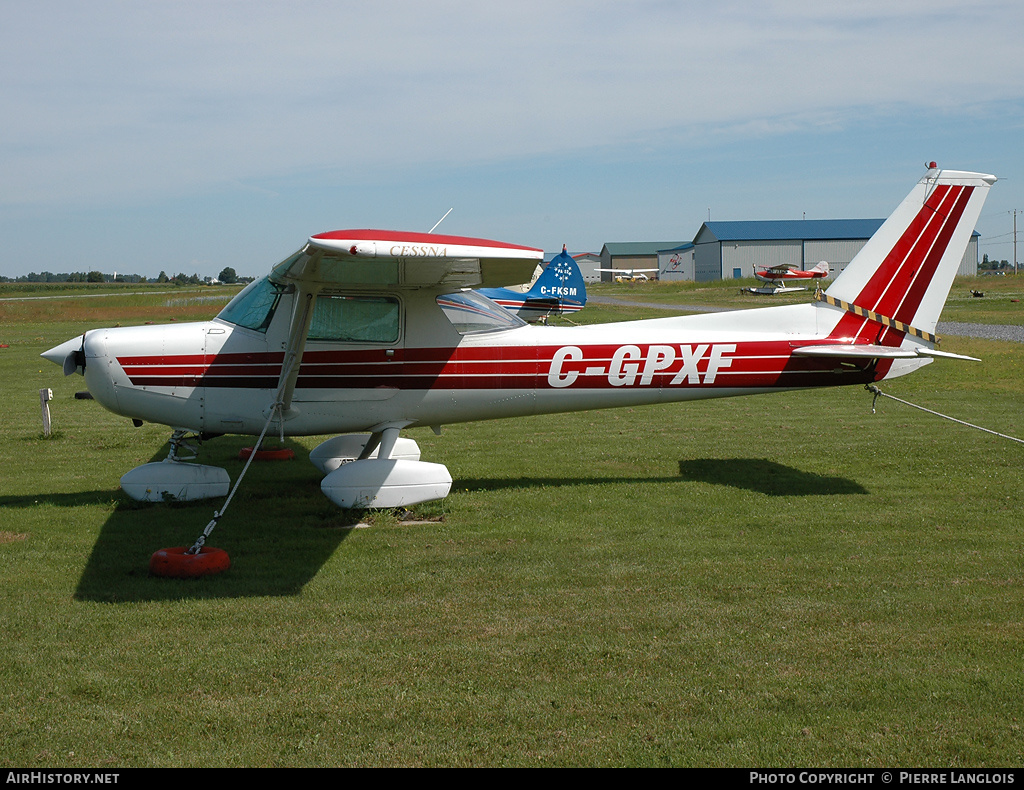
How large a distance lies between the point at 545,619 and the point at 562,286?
90.8ft

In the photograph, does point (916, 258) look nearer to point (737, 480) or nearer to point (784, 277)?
point (737, 480)

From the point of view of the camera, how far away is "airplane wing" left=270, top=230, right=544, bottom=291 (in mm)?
4996

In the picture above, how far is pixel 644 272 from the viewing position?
123750mm

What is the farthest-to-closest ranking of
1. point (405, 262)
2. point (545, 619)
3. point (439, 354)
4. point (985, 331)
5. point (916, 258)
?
point (985, 331) < point (916, 258) < point (439, 354) < point (405, 262) < point (545, 619)

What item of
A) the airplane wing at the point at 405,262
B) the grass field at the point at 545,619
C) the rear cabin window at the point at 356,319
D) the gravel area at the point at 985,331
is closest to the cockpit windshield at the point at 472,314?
the airplane wing at the point at 405,262

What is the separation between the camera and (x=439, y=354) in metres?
7.50

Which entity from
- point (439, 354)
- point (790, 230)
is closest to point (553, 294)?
point (439, 354)

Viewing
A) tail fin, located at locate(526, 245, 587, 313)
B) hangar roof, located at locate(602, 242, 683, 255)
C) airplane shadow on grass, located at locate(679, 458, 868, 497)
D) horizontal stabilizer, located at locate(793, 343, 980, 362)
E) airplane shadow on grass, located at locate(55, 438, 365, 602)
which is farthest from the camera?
hangar roof, located at locate(602, 242, 683, 255)

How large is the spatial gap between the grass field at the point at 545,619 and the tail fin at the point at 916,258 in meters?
1.68

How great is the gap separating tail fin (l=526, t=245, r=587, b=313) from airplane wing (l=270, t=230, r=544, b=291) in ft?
80.3

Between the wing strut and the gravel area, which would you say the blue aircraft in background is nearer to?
the gravel area

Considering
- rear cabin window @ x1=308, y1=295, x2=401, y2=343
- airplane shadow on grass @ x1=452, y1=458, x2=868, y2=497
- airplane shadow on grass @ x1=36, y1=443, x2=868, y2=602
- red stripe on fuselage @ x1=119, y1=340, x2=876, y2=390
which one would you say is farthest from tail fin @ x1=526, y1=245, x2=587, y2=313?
rear cabin window @ x1=308, y1=295, x2=401, y2=343

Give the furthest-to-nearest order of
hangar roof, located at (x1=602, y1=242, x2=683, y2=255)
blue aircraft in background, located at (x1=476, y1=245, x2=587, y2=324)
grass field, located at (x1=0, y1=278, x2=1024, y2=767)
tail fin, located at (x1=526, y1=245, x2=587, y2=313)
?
hangar roof, located at (x1=602, y1=242, x2=683, y2=255) < tail fin, located at (x1=526, y1=245, x2=587, y2=313) < blue aircraft in background, located at (x1=476, y1=245, x2=587, y2=324) < grass field, located at (x1=0, y1=278, x2=1024, y2=767)
